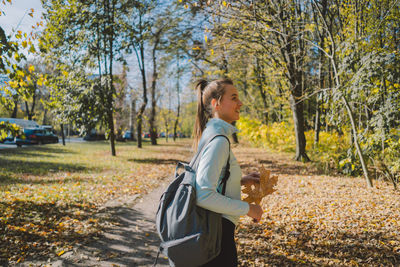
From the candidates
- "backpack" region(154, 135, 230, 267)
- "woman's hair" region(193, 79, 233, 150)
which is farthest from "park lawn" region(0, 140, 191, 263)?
"woman's hair" region(193, 79, 233, 150)

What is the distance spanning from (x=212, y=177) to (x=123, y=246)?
3354 millimetres

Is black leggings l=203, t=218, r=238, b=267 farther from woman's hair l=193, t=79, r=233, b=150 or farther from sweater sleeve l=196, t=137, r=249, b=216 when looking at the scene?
woman's hair l=193, t=79, r=233, b=150

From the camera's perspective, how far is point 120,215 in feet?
18.6

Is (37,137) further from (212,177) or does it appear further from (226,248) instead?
(212,177)

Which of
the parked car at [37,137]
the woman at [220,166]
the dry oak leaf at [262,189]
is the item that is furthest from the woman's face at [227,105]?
the parked car at [37,137]

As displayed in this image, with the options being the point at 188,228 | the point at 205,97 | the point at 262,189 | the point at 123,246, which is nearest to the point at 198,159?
the point at 188,228

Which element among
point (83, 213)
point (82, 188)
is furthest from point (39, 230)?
point (82, 188)

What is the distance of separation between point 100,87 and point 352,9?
1143 cm

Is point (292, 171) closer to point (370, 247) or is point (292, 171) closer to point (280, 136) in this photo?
point (280, 136)

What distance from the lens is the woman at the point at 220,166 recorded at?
1546 mm

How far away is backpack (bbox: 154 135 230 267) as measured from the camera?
4.90 ft

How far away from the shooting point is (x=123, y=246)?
13.8 feet

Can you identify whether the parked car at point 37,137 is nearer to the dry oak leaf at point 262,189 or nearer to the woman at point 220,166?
the woman at point 220,166

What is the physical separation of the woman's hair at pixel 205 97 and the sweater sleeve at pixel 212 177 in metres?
0.41
